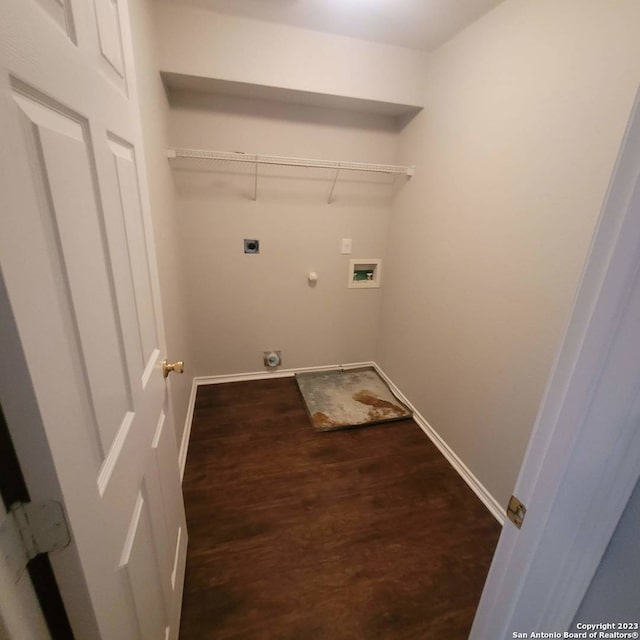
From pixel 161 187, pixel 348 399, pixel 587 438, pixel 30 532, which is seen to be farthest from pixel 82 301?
pixel 348 399

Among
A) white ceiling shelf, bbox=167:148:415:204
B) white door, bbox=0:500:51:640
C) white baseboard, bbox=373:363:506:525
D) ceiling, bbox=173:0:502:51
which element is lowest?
white baseboard, bbox=373:363:506:525

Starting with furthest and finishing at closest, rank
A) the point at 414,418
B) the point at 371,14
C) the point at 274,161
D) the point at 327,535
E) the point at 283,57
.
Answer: the point at 414,418 → the point at 274,161 → the point at 283,57 → the point at 371,14 → the point at 327,535

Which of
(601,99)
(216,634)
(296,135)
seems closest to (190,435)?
(216,634)

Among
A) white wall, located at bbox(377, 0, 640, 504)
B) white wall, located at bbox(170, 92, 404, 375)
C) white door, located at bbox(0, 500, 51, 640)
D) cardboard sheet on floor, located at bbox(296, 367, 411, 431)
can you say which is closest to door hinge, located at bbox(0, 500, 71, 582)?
white door, located at bbox(0, 500, 51, 640)

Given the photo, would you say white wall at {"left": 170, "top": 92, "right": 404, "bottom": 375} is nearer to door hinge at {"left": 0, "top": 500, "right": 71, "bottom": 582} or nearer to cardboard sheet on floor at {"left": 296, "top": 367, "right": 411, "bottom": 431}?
cardboard sheet on floor at {"left": 296, "top": 367, "right": 411, "bottom": 431}

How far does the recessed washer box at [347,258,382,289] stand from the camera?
2650 millimetres

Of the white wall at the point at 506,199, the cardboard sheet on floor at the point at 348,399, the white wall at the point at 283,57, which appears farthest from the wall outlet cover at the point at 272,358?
the white wall at the point at 283,57

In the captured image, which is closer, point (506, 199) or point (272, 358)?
point (506, 199)

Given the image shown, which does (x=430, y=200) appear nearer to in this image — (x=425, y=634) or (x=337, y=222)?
(x=337, y=222)

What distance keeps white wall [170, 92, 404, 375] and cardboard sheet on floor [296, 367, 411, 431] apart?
24cm

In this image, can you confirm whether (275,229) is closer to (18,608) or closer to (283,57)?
(283,57)

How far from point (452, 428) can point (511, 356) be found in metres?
0.70

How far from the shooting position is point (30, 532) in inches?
14.9

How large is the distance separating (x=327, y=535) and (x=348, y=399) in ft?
3.70
